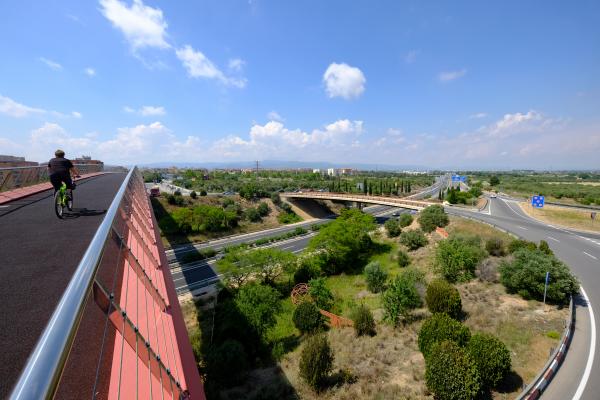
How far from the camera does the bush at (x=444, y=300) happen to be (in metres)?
15.9

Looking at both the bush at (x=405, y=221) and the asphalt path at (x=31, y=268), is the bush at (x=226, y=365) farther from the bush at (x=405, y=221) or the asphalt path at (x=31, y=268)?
the bush at (x=405, y=221)

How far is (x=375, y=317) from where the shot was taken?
18500mm

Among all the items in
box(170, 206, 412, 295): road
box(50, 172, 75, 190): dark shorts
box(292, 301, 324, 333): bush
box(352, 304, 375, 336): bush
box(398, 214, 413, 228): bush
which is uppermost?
box(50, 172, 75, 190): dark shorts

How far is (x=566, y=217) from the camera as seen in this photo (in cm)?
3831

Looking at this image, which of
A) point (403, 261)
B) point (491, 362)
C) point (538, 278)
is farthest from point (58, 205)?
point (403, 261)

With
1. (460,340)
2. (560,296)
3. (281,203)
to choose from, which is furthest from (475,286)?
(281,203)

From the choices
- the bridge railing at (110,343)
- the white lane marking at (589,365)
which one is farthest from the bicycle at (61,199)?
the white lane marking at (589,365)

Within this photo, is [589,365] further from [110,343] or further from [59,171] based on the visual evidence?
[59,171]

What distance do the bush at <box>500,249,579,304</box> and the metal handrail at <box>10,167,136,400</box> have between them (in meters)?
21.0

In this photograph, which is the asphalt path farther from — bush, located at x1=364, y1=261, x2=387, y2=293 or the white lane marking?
bush, located at x1=364, y1=261, x2=387, y2=293

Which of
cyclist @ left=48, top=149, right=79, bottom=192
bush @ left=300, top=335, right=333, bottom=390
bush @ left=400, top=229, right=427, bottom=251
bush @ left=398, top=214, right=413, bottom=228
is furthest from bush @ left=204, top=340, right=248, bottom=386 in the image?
bush @ left=398, top=214, right=413, bottom=228

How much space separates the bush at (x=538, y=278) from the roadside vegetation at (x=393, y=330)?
0.23 ft

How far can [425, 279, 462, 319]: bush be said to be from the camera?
15852mm

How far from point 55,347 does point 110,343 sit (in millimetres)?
2835
